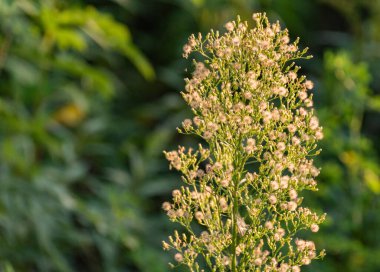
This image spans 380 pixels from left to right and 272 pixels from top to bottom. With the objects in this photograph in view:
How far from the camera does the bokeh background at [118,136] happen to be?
559 centimetres

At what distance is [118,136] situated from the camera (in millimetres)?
8078

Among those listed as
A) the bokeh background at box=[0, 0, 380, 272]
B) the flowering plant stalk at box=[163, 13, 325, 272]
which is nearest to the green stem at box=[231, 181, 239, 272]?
the flowering plant stalk at box=[163, 13, 325, 272]

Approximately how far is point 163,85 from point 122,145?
158 centimetres

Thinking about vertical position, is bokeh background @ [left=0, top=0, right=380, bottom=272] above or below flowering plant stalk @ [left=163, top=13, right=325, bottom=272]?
above

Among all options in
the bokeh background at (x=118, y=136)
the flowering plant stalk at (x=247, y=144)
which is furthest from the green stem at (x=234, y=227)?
the bokeh background at (x=118, y=136)

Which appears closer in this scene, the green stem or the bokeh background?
the green stem

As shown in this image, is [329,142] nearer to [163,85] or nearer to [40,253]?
[40,253]

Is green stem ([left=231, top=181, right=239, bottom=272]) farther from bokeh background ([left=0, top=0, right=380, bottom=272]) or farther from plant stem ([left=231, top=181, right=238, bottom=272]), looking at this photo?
bokeh background ([left=0, top=0, right=380, bottom=272])

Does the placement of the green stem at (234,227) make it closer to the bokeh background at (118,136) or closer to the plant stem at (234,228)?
the plant stem at (234,228)

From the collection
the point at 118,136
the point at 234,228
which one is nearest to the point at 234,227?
the point at 234,228

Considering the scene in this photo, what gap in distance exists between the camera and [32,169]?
19.0 feet

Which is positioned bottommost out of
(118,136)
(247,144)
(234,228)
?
(234,228)

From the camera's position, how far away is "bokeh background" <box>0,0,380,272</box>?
5590 millimetres

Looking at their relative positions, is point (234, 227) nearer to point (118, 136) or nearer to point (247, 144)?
point (247, 144)
